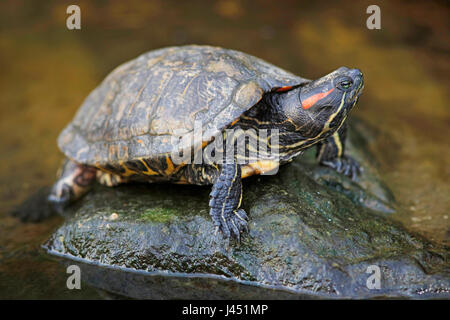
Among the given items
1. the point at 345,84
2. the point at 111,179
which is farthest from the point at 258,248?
the point at 111,179

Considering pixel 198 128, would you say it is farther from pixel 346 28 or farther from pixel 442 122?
pixel 346 28

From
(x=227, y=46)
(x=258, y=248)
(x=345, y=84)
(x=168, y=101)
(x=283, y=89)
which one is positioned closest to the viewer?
(x=258, y=248)

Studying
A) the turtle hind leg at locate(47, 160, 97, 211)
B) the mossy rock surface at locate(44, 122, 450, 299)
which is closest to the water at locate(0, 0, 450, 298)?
the turtle hind leg at locate(47, 160, 97, 211)

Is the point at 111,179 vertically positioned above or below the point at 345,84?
below

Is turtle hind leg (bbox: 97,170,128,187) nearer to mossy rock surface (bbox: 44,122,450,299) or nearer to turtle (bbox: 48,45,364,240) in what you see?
turtle (bbox: 48,45,364,240)

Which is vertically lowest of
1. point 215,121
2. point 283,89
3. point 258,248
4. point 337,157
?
point 258,248

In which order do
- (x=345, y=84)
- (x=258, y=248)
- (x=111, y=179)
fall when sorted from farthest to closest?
(x=111, y=179)
(x=345, y=84)
(x=258, y=248)

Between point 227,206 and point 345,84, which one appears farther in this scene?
point 345,84

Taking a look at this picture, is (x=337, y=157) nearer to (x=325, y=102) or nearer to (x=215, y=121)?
(x=325, y=102)
